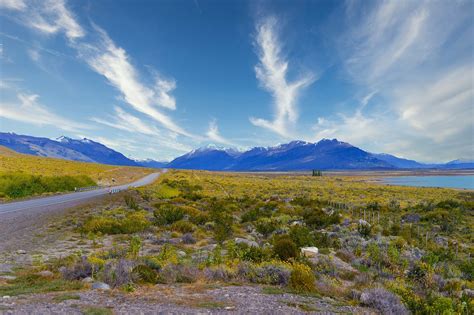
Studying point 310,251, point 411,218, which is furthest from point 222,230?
point 411,218

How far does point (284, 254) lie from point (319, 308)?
380 centimetres

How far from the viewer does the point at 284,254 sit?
919cm

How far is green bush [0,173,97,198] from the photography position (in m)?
27.6

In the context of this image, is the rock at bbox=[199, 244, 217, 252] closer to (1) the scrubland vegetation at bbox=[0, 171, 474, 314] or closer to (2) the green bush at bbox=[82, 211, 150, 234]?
(1) the scrubland vegetation at bbox=[0, 171, 474, 314]

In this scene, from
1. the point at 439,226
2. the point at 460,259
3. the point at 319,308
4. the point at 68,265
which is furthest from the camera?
the point at 439,226

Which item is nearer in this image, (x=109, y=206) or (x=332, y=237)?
(x=332, y=237)

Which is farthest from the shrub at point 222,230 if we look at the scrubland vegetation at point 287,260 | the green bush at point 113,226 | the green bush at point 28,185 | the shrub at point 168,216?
the green bush at point 28,185

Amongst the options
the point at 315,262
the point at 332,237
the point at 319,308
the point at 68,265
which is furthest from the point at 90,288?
the point at 332,237

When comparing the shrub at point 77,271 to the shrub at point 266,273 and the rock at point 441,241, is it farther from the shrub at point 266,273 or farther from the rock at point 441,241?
the rock at point 441,241

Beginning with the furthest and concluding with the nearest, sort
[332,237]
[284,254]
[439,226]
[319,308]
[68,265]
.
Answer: [439,226] < [332,237] < [284,254] < [68,265] < [319,308]

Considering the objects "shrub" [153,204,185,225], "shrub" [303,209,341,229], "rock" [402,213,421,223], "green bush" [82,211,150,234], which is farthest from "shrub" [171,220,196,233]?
"rock" [402,213,421,223]

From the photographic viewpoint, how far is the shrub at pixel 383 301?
5.38 meters

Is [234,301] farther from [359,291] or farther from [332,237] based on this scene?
[332,237]

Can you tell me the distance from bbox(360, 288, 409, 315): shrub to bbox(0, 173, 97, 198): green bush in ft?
108
